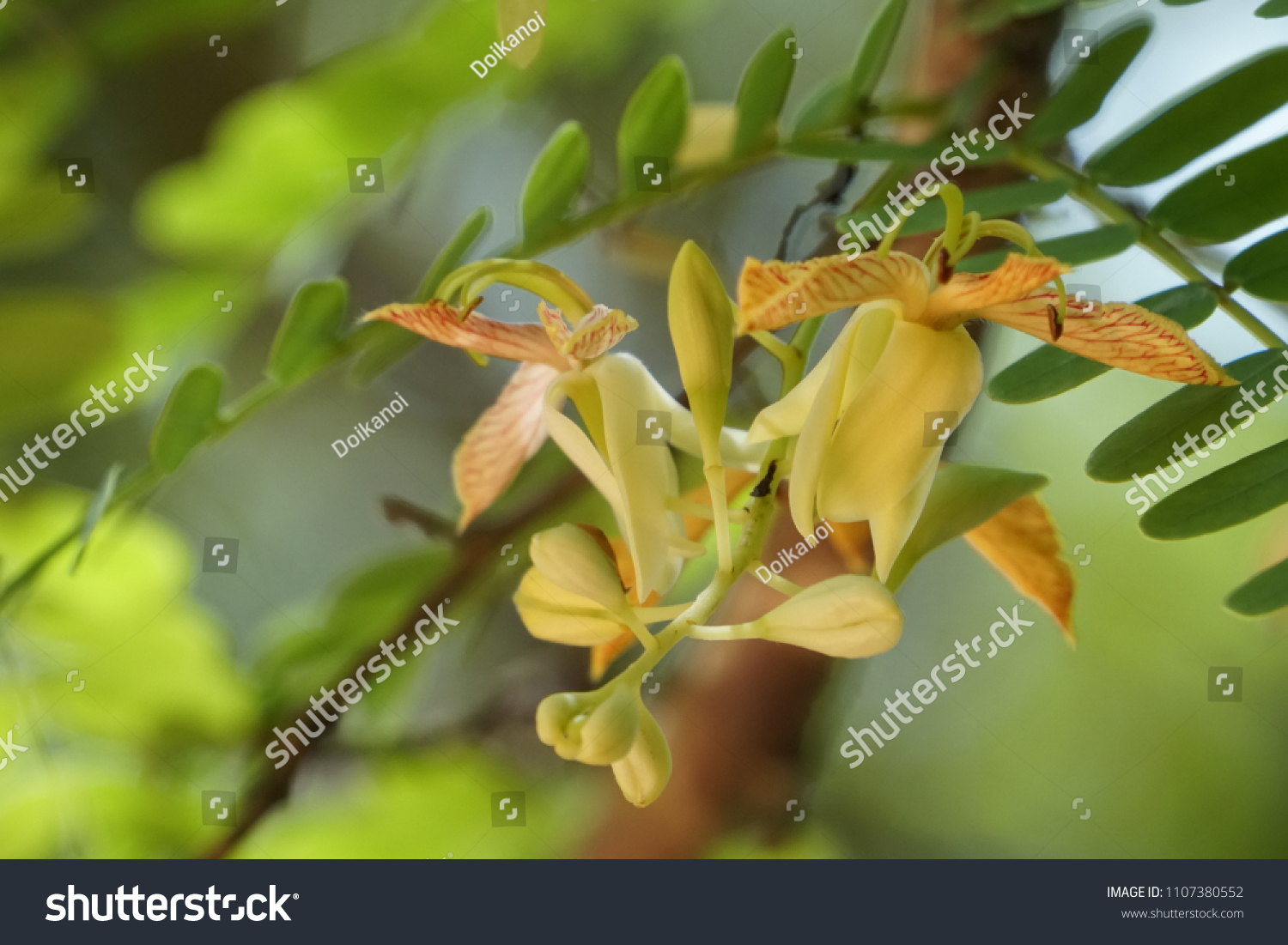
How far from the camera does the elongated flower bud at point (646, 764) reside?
8.8 inches

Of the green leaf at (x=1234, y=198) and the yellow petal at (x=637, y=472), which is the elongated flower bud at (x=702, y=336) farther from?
the green leaf at (x=1234, y=198)

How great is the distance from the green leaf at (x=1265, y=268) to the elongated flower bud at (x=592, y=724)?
0.23m

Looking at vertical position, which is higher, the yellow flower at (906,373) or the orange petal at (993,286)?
the orange petal at (993,286)

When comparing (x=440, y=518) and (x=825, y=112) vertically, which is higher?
(x=825, y=112)

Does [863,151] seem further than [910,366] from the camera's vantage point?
Yes

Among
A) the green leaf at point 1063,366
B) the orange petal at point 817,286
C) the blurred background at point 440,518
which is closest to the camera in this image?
the orange petal at point 817,286

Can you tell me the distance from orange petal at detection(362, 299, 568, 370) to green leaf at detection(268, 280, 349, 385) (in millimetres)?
93

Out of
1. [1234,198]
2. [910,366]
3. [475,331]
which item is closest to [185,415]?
[475,331]

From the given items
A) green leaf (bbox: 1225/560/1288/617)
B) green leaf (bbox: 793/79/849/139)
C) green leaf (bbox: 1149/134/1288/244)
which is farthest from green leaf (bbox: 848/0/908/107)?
green leaf (bbox: 1225/560/1288/617)

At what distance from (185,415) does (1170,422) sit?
0.31 meters

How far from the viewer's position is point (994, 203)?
312 millimetres

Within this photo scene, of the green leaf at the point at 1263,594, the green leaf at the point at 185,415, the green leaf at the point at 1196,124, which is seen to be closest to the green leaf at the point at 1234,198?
the green leaf at the point at 1196,124

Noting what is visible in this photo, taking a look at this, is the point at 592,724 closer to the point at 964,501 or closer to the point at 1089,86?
the point at 964,501

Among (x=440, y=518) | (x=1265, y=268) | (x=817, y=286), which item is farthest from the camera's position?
(x=440, y=518)
